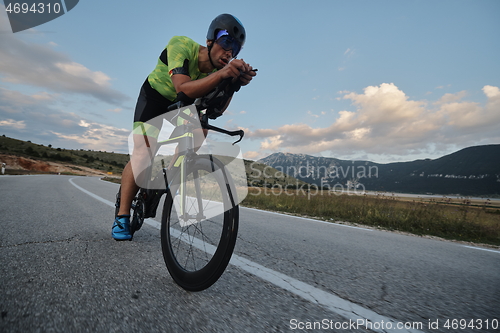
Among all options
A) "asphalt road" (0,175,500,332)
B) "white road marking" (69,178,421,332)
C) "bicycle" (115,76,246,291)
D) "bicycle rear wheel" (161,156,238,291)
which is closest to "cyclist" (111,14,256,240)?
"bicycle" (115,76,246,291)

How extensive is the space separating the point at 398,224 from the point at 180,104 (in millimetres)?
6044

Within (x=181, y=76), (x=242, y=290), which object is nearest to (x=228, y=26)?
(x=181, y=76)

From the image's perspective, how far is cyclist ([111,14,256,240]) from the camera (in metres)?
1.62

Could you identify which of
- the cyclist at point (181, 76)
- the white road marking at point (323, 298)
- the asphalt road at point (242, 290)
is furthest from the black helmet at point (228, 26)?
the asphalt road at point (242, 290)

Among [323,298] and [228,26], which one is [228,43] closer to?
[228,26]

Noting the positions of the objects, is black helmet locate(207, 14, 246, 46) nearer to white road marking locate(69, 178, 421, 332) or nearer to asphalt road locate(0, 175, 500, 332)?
white road marking locate(69, 178, 421, 332)

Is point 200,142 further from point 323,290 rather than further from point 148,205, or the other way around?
point 323,290

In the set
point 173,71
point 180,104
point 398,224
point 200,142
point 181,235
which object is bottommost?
point 398,224

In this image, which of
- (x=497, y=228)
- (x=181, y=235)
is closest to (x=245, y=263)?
(x=181, y=235)

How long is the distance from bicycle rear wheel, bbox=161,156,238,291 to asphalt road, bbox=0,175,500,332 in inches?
5.2

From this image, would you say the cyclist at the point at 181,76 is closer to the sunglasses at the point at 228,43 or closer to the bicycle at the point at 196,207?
the sunglasses at the point at 228,43

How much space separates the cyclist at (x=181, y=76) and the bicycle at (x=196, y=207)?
4.4 inches

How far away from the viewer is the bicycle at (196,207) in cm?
143

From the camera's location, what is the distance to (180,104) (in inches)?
66.6
